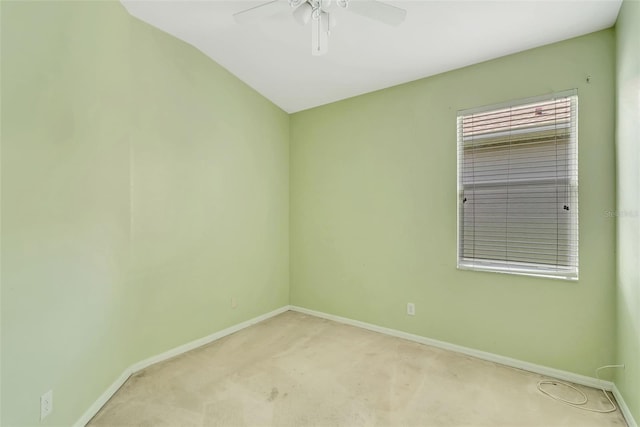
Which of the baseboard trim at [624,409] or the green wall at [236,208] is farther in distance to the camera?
the baseboard trim at [624,409]

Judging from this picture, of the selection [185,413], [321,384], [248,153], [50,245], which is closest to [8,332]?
[50,245]

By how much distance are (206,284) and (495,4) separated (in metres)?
3.12

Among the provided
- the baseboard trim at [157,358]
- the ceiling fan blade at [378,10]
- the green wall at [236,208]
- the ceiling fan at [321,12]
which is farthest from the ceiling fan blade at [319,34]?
the baseboard trim at [157,358]

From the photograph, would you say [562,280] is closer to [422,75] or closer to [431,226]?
[431,226]

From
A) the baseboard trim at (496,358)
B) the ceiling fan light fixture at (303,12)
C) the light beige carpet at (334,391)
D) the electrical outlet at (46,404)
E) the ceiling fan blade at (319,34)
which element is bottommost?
the light beige carpet at (334,391)

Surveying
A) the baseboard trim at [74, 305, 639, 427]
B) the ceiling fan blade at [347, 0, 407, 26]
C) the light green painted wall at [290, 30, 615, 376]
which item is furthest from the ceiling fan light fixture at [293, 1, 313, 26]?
the baseboard trim at [74, 305, 639, 427]

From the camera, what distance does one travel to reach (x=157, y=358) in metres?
2.39

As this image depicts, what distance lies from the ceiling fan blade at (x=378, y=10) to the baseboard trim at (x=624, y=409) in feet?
8.48

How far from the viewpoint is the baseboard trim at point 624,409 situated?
164 centimetres

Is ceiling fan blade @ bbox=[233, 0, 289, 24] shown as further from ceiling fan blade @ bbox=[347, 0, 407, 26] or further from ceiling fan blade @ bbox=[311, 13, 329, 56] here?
ceiling fan blade @ bbox=[347, 0, 407, 26]

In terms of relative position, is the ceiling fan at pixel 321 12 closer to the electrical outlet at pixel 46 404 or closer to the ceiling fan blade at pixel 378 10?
the ceiling fan blade at pixel 378 10

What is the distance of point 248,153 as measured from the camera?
10.5ft

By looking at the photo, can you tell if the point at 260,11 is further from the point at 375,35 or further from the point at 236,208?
the point at 236,208

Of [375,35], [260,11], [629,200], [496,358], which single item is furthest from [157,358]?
[629,200]
